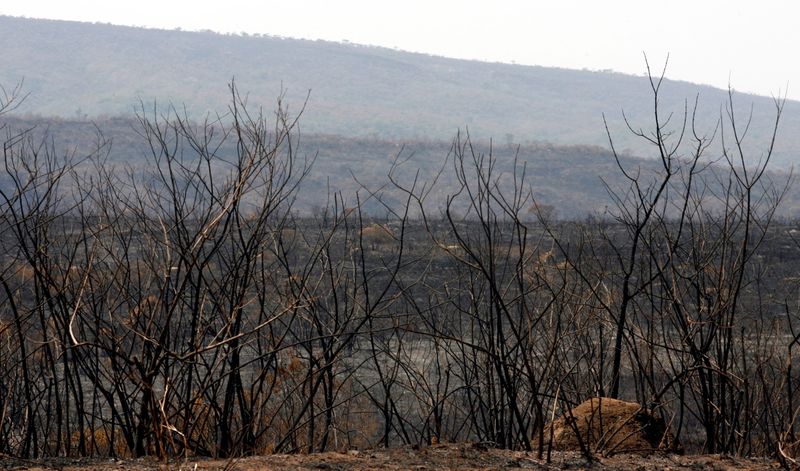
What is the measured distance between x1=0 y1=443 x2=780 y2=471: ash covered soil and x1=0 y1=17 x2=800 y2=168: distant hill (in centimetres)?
12833

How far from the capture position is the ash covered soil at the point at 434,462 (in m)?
4.17

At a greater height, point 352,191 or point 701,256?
point 701,256

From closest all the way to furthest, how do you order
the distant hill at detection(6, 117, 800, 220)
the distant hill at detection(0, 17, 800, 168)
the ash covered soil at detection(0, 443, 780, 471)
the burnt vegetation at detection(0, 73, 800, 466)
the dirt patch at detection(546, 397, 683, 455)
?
the ash covered soil at detection(0, 443, 780, 471), the burnt vegetation at detection(0, 73, 800, 466), the dirt patch at detection(546, 397, 683, 455), the distant hill at detection(6, 117, 800, 220), the distant hill at detection(0, 17, 800, 168)

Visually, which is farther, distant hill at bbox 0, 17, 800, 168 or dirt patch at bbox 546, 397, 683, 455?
distant hill at bbox 0, 17, 800, 168

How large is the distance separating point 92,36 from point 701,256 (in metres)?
173

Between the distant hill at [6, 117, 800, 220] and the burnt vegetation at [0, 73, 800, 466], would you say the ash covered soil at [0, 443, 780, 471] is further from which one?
the distant hill at [6, 117, 800, 220]

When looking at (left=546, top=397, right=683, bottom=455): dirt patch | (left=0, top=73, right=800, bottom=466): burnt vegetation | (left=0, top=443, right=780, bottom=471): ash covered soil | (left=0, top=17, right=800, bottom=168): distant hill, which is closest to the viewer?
(left=0, top=443, right=780, bottom=471): ash covered soil

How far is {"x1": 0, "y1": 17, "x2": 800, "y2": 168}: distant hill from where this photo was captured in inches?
5630

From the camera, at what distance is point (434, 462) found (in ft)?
14.7

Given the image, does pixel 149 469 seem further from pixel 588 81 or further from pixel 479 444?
pixel 588 81

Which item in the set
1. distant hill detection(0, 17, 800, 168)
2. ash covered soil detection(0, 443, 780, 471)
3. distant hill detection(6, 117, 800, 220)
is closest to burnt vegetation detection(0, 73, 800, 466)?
ash covered soil detection(0, 443, 780, 471)

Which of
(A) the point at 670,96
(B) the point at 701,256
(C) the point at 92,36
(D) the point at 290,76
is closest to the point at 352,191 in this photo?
(B) the point at 701,256

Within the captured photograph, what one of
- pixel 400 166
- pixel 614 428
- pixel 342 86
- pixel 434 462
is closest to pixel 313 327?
pixel 614 428

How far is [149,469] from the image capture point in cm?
409
